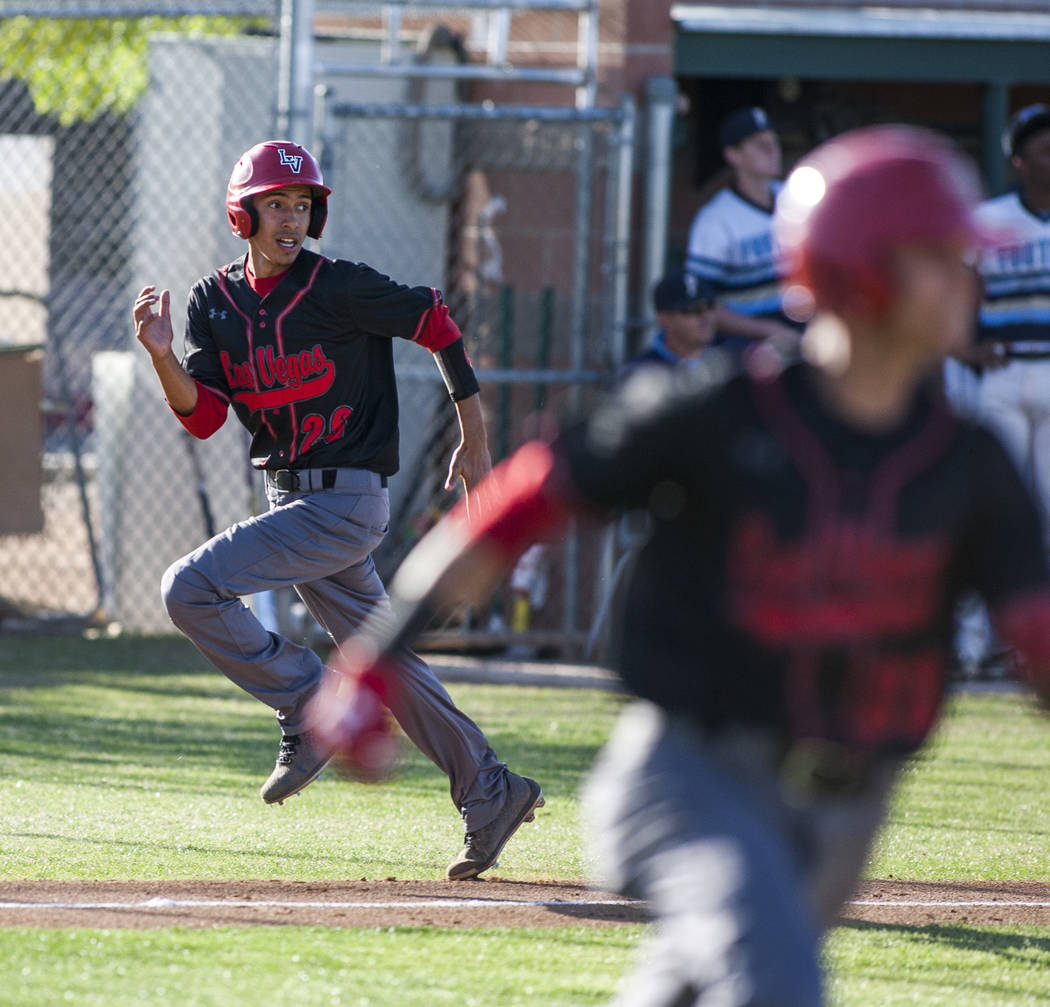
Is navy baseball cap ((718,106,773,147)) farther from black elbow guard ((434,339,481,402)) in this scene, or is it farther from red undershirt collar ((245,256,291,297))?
red undershirt collar ((245,256,291,297))

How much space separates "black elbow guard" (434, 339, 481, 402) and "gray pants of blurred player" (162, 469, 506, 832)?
39cm

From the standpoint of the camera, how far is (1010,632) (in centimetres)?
282

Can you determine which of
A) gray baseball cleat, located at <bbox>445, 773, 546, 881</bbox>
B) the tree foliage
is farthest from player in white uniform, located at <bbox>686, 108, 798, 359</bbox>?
the tree foliage

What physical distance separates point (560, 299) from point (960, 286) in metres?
8.47

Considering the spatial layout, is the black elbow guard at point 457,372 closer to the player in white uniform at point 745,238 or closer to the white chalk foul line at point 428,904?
the white chalk foul line at point 428,904

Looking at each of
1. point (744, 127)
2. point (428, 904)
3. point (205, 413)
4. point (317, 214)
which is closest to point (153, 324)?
point (205, 413)

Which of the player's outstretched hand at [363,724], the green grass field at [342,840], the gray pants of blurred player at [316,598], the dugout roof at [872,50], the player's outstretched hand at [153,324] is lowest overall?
the green grass field at [342,840]

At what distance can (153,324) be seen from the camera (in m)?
5.30

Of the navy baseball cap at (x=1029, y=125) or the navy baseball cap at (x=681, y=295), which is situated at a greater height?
the navy baseball cap at (x=1029, y=125)

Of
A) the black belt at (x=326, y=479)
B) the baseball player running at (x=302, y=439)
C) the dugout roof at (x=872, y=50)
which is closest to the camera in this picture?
the baseball player running at (x=302, y=439)

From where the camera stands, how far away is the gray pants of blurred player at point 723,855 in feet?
8.32

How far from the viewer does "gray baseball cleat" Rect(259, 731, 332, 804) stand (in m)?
5.48

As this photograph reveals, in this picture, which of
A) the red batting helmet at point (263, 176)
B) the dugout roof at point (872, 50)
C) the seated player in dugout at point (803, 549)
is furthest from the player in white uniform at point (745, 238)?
the seated player in dugout at point (803, 549)

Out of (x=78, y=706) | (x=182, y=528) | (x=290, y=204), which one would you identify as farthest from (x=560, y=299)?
(x=290, y=204)
